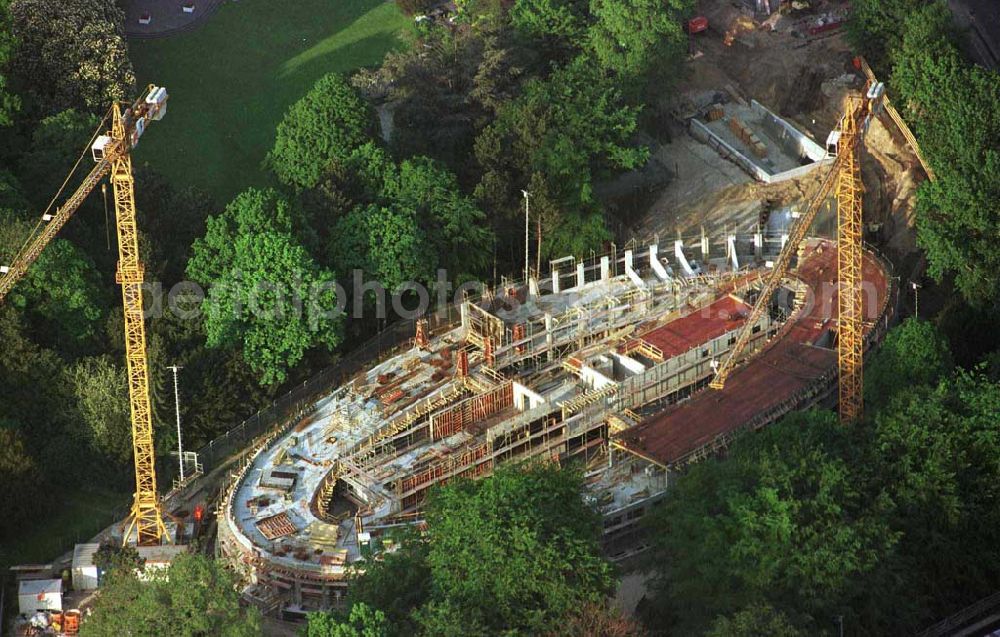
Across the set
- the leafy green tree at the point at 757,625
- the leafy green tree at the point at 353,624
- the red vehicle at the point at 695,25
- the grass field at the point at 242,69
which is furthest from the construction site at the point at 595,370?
the grass field at the point at 242,69

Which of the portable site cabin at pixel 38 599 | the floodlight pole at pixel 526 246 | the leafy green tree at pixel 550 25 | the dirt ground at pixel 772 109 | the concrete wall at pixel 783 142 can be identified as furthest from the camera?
the leafy green tree at pixel 550 25

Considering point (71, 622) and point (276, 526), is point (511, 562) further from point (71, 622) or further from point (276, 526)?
point (71, 622)

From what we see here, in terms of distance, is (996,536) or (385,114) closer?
(996,536)

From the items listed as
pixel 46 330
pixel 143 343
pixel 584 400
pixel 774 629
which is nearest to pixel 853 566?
pixel 774 629

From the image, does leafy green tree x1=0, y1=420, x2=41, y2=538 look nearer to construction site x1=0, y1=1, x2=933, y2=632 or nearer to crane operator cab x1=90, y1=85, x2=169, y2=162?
construction site x1=0, y1=1, x2=933, y2=632

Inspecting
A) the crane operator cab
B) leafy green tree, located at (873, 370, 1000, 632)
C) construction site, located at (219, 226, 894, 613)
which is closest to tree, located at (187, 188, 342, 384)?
construction site, located at (219, 226, 894, 613)

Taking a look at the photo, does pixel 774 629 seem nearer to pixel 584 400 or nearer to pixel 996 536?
pixel 996 536

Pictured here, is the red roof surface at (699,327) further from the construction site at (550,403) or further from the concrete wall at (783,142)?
the concrete wall at (783,142)
